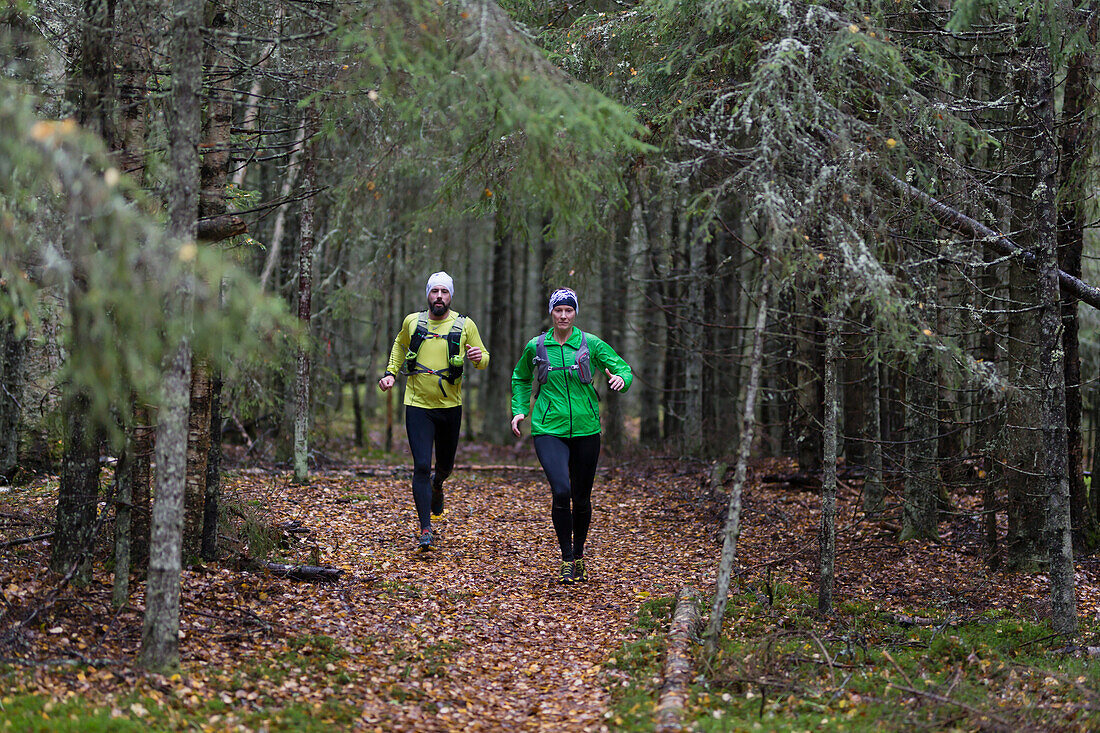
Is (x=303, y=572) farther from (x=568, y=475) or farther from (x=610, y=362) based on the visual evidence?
(x=610, y=362)

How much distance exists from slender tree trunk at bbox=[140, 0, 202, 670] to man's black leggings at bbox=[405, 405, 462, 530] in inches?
126

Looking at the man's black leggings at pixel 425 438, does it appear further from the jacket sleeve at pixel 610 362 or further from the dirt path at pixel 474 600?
the jacket sleeve at pixel 610 362

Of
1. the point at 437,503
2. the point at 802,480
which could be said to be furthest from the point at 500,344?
the point at 437,503

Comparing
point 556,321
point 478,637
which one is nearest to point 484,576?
point 478,637

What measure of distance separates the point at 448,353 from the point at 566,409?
1330 mm

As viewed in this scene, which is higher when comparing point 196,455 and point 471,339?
point 471,339

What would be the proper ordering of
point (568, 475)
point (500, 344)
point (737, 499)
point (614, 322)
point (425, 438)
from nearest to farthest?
1. point (737, 499)
2. point (568, 475)
3. point (425, 438)
4. point (500, 344)
5. point (614, 322)

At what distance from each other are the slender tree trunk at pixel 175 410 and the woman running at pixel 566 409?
3.08 metres

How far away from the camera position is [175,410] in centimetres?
409

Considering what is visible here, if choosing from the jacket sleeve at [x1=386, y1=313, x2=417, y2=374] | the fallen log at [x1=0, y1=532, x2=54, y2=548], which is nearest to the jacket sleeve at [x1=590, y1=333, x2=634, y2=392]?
the jacket sleeve at [x1=386, y1=313, x2=417, y2=374]

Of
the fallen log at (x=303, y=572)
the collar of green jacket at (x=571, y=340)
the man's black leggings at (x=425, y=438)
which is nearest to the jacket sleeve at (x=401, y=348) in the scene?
the man's black leggings at (x=425, y=438)

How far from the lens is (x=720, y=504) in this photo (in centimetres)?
1041

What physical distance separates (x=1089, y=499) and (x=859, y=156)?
5.77 metres

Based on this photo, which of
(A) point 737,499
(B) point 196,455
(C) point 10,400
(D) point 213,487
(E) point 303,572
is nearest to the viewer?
(A) point 737,499
